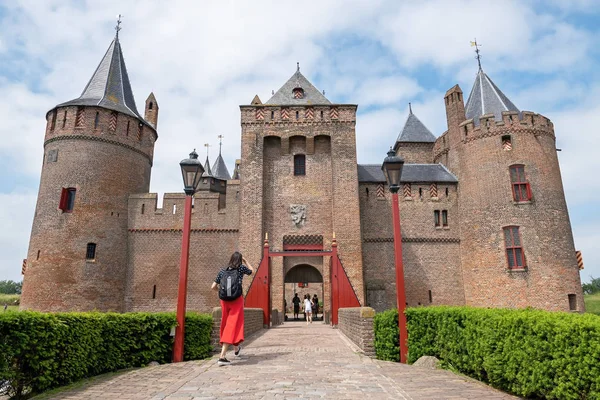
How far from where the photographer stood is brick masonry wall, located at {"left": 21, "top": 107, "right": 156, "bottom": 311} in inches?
760

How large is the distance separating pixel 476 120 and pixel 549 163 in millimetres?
4252

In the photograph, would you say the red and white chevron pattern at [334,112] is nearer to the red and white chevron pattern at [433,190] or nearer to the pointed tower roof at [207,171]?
the red and white chevron pattern at [433,190]

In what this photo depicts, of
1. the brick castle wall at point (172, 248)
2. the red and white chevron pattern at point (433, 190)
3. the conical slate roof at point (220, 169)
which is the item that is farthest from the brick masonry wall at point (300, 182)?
the conical slate roof at point (220, 169)

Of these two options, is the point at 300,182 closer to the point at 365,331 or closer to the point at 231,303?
the point at 365,331

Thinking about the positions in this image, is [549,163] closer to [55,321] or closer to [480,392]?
[480,392]

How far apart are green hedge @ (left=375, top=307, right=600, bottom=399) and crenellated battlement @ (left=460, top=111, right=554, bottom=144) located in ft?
55.2

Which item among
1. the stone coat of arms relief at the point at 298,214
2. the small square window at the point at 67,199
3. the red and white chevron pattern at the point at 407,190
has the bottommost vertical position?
the stone coat of arms relief at the point at 298,214

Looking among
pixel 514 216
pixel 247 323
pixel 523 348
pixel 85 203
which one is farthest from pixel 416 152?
pixel 523 348

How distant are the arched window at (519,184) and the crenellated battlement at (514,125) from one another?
200 centimetres

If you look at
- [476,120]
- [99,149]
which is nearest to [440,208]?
[476,120]

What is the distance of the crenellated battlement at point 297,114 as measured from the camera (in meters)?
21.6

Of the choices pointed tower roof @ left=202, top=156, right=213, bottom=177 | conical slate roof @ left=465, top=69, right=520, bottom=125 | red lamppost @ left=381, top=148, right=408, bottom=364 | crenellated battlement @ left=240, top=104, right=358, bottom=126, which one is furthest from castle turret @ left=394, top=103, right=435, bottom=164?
red lamppost @ left=381, top=148, right=408, bottom=364

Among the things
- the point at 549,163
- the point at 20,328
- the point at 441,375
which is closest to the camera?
the point at 20,328

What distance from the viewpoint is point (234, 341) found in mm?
6746
